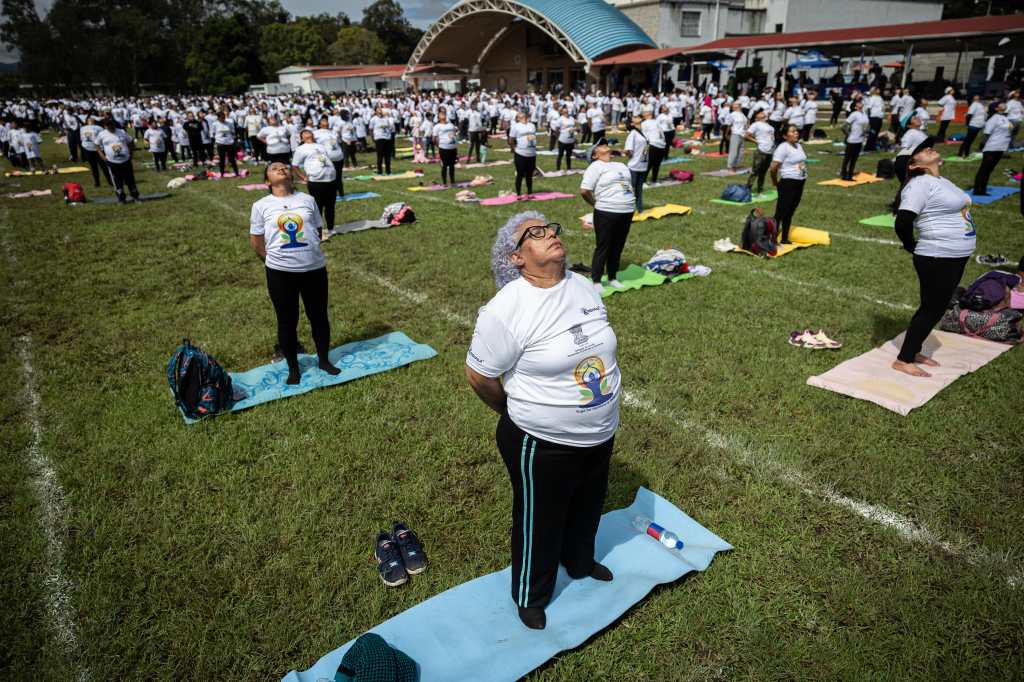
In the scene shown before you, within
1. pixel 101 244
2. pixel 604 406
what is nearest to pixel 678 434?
pixel 604 406

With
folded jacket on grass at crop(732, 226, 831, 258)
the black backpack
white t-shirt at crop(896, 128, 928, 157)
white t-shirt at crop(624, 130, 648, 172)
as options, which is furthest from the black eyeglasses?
white t-shirt at crop(896, 128, 928, 157)

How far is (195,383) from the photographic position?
5.32 meters

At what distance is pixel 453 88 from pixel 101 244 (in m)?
66.1

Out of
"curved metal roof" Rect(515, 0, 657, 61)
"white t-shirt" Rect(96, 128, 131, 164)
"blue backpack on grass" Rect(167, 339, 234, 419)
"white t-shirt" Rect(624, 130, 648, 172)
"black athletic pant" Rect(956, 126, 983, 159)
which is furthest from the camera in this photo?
"curved metal roof" Rect(515, 0, 657, 61)

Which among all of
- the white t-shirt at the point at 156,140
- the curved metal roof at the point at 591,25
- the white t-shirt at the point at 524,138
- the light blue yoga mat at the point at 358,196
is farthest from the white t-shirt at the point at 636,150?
the curved metal roof at the point at 591,25

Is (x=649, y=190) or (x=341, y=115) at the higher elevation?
(x=341, y=115)

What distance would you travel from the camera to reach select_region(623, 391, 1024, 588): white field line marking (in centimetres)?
363

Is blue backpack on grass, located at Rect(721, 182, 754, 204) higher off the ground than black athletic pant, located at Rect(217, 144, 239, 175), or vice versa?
black athletic pant, located at Rect(217, 144, 239, 175)

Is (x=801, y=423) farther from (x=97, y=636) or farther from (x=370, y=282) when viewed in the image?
(x=370, y=282)

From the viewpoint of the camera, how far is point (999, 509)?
158 inches

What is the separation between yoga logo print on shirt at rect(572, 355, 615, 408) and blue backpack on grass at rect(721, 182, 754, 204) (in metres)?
12.7

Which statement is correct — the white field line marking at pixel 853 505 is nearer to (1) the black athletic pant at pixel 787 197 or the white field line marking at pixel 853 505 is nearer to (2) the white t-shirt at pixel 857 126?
(1) the black athletic pant at pixel 787 197

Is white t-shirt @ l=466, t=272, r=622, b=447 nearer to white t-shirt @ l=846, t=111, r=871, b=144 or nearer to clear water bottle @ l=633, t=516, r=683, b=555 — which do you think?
clear water bottle @ l=633, t=516, r=683, b=555

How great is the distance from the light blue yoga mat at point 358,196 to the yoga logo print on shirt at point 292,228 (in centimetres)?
1037
